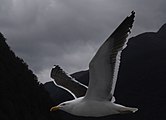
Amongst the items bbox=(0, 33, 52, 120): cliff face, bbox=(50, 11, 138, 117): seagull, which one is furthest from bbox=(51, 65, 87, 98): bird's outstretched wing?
bbox=(0, 33, 52, 120): cliff face

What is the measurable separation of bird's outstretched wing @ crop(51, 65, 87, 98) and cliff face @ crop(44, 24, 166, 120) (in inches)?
4174

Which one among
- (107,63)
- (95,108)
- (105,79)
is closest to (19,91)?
(95,108)

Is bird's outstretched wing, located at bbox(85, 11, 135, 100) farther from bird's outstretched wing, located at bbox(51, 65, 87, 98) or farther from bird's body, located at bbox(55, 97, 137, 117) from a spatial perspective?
bird's outstretched wing, located at bbox(51, 65, 87, 98)

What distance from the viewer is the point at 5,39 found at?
90.4m

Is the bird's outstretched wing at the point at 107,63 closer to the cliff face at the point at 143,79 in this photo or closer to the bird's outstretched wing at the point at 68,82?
the bird's outstretched wing at the point at 68,82

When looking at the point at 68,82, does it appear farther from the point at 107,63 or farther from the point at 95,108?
the point at 107,63

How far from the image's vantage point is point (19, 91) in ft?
273

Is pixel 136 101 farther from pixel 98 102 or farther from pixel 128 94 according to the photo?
pixel 98 102

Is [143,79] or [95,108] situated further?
[143,79]

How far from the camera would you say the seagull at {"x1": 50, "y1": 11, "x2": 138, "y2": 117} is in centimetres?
775

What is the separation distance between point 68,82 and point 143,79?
14259 centimetres

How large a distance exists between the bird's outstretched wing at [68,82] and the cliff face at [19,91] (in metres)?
55.8

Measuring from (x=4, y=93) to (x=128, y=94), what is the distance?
6616 centimetres

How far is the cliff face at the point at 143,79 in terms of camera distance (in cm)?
12825
